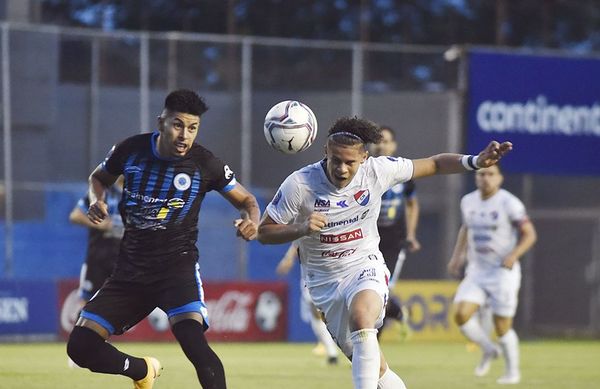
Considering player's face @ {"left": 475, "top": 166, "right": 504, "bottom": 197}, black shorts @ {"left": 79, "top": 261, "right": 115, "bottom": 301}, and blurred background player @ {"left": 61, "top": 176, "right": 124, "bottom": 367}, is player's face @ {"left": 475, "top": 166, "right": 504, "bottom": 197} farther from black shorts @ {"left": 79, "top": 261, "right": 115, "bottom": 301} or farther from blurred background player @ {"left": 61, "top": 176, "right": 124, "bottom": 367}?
black shorts @ {"left": 79, "top": 261, "right": 115, "bottom": 301}

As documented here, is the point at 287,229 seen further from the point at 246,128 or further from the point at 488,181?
the point at 246,128

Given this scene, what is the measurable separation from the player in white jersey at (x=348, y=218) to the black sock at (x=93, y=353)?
4.24 ft

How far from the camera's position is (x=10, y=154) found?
2056 centimetres

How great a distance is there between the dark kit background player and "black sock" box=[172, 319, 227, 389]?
78 mm

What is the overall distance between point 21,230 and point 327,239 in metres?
12.5

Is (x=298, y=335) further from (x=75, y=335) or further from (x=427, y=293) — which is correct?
(x=75, y=335)

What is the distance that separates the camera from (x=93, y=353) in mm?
9016

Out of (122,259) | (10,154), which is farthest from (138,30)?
(122,259)

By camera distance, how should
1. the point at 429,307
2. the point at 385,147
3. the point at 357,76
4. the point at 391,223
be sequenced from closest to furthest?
the point at 385,147 < the point at 391,223 < the point at 429,307 < the point at 357,76

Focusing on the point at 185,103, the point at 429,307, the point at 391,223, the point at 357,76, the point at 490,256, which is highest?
the point at 357,76

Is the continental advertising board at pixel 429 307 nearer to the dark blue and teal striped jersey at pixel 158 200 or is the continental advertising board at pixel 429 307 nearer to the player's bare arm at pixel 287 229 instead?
the dark blue and teal striped jersey at pixel 158 200

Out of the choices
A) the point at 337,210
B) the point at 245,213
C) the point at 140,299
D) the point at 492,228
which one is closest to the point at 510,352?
the point at 492,228

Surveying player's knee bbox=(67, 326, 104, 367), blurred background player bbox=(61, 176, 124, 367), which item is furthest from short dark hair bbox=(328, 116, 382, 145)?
blurred background player bbox=(61, 176, 124, 367)

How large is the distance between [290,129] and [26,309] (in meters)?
11.3
